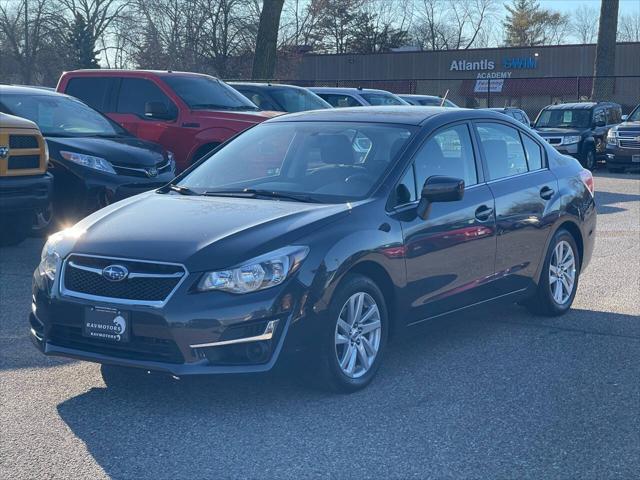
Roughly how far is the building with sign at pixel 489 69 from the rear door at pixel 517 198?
3983 cm

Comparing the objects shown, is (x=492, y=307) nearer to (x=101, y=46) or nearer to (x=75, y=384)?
(x=75, y=384)

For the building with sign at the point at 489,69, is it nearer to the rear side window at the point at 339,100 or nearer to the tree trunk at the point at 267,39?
the tree trunk at the point at 267,39

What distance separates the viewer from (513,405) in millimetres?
5582

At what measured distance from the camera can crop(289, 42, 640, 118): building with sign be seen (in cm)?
4844

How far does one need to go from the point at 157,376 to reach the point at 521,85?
4452 centimetres

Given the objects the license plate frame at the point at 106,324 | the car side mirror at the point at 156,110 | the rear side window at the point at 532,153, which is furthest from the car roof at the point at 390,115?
the car side mirror at the point at 156,110

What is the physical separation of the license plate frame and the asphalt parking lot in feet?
1.39

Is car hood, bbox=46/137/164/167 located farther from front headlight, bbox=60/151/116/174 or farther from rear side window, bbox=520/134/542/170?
rear side window, bbox=520/134/542/170

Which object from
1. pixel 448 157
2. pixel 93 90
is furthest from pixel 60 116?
pixel 448 157

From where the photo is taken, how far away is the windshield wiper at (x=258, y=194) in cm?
619

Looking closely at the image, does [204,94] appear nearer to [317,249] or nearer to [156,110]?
[156,110]

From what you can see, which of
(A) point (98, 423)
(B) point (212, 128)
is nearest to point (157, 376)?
(A) point (98, 423)

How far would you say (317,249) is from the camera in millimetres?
5449

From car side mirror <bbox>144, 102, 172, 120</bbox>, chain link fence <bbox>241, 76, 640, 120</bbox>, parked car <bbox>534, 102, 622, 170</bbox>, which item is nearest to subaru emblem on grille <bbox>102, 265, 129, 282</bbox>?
car side mirror <bbox>144, 102, 172, 120</bbox>
